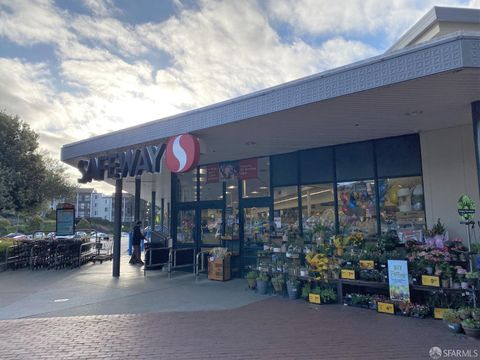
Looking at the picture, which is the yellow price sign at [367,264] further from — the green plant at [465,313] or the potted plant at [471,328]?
the potted plant at [471,328]

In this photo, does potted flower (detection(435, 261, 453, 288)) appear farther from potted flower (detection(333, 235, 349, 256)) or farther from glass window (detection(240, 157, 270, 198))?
glass window (detection(240, 157, 270, 198))

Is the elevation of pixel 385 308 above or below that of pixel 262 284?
below

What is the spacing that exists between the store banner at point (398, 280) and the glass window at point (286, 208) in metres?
3.60

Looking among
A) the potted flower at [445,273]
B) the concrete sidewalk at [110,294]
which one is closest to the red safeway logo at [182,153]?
the concrete sidewalk at [110,294]

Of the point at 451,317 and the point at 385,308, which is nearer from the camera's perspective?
the point at 451,317

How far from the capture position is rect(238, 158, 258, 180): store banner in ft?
35.4

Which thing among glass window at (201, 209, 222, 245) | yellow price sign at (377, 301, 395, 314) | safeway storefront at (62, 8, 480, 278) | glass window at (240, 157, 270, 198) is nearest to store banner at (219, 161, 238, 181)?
safeway storefront at (62, 8, 480, 278)

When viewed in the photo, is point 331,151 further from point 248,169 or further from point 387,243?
point 387,243

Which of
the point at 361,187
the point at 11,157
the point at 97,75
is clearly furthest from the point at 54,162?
the point at 361,187

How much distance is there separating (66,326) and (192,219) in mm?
6592

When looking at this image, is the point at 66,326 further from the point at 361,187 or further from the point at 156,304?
the point at 361,187

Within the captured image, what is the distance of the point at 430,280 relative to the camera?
612 centimetres

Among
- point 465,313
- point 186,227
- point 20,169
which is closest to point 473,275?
point 465,313

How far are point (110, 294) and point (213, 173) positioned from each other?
508 centimetres
